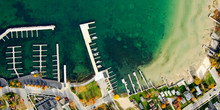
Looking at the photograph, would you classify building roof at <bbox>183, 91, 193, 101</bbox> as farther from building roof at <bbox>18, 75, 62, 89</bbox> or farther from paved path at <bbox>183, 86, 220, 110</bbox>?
building roof at <bbox>18, 75, 62, 89</bbox>

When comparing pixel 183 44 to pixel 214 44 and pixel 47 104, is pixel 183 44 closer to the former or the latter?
pixel 214 44

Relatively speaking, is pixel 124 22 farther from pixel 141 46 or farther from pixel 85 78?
pixel 85 78

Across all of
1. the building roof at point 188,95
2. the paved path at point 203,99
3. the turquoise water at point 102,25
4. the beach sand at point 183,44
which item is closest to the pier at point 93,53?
the turquoise water at point 102,25

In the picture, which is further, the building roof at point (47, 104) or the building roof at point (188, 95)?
the building roof at point (47, 104)

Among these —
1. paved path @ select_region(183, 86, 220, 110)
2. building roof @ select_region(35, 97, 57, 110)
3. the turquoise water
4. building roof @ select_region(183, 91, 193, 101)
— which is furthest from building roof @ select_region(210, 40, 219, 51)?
building roof @ select_region(35, 97, 57, 110)

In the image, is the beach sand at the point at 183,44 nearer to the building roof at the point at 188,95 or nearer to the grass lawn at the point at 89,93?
the building roof at the point at 188,95
